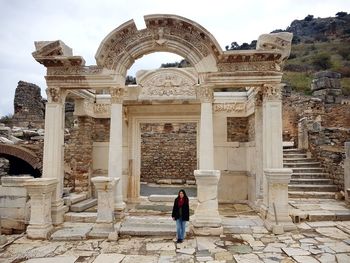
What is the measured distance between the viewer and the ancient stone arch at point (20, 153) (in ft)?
36.5

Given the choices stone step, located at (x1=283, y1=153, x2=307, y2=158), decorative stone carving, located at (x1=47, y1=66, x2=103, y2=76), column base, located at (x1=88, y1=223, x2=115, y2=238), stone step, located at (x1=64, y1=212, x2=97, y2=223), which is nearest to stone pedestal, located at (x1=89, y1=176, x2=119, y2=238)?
column base, located at (x1=88, y1=223, x2=115, y2=238)

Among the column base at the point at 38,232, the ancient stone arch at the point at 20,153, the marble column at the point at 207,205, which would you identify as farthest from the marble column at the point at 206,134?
the ancient stone arch at the point at 20,153

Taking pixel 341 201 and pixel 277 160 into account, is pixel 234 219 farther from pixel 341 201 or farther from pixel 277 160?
pixel 341 201

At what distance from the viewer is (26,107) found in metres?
17.0

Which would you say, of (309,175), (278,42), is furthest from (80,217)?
(309,175)

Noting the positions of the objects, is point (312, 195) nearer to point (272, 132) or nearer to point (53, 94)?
point (272, 132)

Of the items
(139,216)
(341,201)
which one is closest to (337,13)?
(341,201)

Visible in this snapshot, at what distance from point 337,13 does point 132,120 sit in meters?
68.8

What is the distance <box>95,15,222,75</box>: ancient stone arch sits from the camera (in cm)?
750

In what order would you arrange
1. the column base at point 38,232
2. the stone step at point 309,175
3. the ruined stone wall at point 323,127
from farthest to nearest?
the stone step at point 309,175 → the ruined stone wall at point 323,127 → the column base at point 38,232

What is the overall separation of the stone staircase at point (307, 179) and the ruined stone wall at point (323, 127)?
271 millimetres

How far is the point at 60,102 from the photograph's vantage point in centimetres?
794

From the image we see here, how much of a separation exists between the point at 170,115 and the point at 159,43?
3452mm

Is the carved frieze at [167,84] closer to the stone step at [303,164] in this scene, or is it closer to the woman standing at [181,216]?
the woman standing at [181,216]
